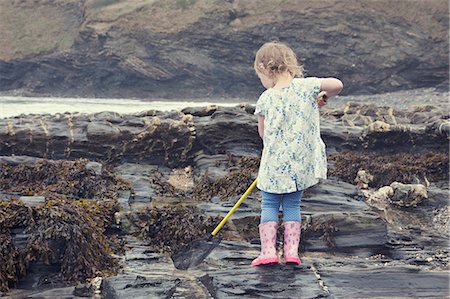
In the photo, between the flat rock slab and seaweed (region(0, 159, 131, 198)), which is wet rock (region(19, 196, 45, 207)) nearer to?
seaweed (region(0, 159, 131, 198))

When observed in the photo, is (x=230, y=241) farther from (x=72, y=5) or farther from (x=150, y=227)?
(x=72, y=5)

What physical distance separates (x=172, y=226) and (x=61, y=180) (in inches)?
84.0

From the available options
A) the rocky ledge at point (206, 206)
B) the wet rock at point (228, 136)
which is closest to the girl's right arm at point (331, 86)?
the rocky ledge at point (206, 206)

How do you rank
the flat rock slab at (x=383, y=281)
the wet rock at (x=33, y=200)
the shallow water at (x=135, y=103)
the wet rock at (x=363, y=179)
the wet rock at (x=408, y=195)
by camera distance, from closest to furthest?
the flat rock slab at (x=383, y=281) → the wet rock at (x=33, y=200) → the wet rock at (x=408, y=195) → the wet rock at (x=363, y=179) → the shallow water at (x=135, y=103)

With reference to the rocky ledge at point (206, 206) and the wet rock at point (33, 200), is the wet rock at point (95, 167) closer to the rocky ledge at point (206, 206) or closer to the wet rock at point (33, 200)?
the rocky ledge at point (206, 206)

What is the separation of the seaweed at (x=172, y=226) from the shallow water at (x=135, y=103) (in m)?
15.3

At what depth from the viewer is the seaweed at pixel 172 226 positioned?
6945 mm

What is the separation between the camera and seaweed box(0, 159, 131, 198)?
8336 mm

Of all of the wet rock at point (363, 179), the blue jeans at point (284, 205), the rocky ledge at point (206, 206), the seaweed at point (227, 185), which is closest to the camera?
the rocky ledge at point (206, 206)

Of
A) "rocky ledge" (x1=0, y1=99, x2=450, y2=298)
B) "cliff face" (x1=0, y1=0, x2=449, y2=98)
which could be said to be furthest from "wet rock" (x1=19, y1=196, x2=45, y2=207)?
"cliff face" (x1=0, y1=0, x2=449, y2=98)

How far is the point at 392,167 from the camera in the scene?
973cm

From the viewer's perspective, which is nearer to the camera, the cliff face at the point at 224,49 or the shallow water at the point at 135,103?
the shallow water at the point at 135,103

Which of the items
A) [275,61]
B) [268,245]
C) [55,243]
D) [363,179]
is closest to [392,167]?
[363,179]

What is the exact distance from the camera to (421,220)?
27.2ft
